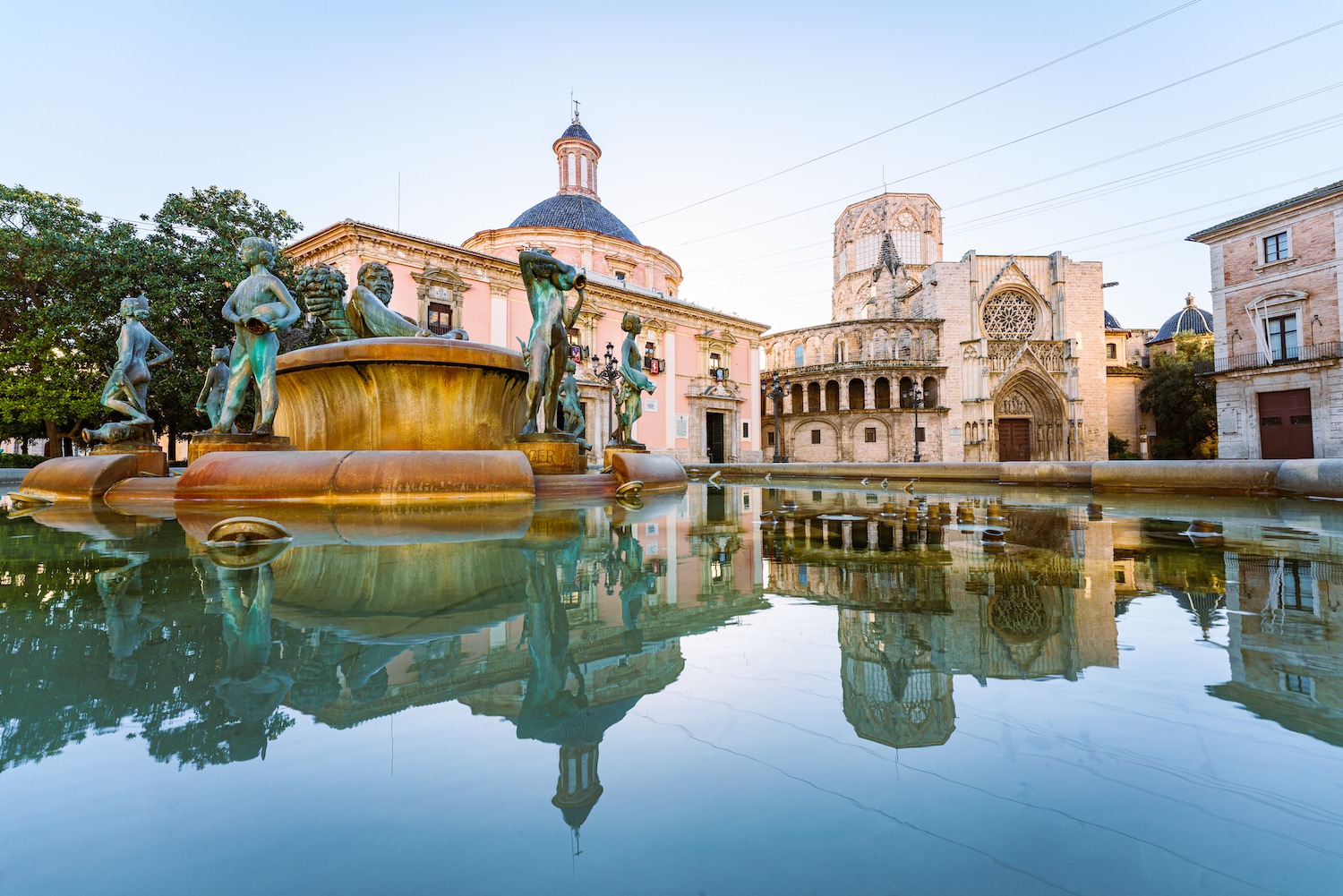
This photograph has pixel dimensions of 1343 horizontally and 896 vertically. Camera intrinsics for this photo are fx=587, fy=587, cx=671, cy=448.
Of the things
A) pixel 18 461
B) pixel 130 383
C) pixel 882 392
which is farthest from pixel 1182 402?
pixel 18 461

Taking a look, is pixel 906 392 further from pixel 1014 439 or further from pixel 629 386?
pixel 629 386

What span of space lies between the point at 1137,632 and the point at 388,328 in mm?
6766

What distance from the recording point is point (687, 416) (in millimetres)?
29281

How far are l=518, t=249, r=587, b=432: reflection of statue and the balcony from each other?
27867 mm

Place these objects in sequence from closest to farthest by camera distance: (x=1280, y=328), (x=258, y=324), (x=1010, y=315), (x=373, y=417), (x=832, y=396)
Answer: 1. (x=258, y=324)
2. (x=373, y=417)
3. (x=1280, y=328)
4. (x=1010, y=315)
5. (x=832, y=396)

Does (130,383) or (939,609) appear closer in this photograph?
(939,609)

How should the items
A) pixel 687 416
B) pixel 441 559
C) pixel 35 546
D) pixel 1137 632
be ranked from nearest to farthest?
pixel 1137 632 < pixel 441 559 < pixel 35 546 < pixel 687 416

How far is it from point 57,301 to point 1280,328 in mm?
40647

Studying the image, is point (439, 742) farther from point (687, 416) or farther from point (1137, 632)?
point (687, 416)

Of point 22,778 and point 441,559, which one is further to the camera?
point 441,559

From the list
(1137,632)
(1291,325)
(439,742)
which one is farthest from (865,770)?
(1291,325)

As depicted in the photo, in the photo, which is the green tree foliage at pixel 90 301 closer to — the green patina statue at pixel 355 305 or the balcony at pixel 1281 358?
the green patina statue at pixel 355 305

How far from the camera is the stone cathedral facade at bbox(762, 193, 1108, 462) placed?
33.7m

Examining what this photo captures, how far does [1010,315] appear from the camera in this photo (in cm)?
3512
